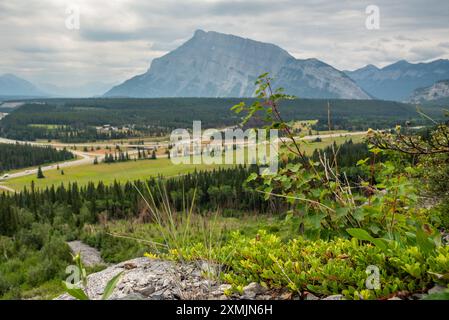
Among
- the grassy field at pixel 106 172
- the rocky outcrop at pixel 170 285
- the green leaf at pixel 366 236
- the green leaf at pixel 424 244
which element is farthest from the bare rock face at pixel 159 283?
the grassy field at pixel 106 172

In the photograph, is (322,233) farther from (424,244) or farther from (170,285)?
(170,285)

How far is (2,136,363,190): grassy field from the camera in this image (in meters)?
128

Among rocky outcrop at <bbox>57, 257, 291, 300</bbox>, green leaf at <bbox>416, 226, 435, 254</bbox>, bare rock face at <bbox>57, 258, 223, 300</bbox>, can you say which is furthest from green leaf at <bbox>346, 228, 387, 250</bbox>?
bare rock face at <bbox>57, 258, 223, 300</bbox>

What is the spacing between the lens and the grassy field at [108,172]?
128 meters

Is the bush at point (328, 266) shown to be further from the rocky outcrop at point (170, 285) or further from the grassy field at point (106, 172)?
the grassy field at point (106, 172)

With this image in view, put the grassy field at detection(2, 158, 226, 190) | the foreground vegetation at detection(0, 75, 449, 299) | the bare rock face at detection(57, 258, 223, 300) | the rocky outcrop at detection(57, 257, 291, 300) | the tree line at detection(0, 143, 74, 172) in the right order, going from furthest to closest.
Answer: the tree line at detection(0, 143, 74, 172)
the grassy field at detection(2, 158, 226, 190)
the bare rock face at detection(57, 258, 223, 300)
the rocky outcrop at detection(57, 257, 291, 300)
the foreground vegetation at detection(0, 75, 449, 299)

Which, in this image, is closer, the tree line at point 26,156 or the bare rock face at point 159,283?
the bare rock face at point 159,283

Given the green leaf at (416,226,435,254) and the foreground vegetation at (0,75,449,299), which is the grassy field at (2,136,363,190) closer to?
the foreground vegetation at (0,75,449,299)

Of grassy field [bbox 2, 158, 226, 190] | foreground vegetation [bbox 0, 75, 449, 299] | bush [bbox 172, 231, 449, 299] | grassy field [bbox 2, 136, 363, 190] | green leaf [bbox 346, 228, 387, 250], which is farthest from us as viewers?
grassy field [bbox 2, 158, 226, 190]

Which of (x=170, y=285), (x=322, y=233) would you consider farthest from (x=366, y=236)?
(x=170, y=285)
